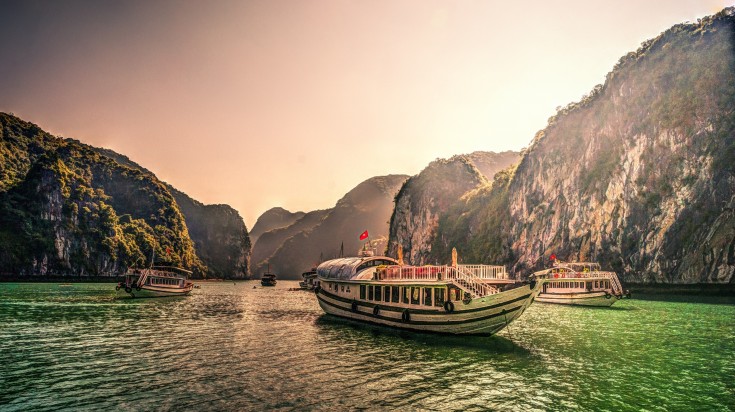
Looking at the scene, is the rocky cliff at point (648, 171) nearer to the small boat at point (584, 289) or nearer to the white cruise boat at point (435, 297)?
the small boat at point (584, 289)

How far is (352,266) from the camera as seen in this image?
3722cm

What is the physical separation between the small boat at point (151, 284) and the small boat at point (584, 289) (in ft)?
191

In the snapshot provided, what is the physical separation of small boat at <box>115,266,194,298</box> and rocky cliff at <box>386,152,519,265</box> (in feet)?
359

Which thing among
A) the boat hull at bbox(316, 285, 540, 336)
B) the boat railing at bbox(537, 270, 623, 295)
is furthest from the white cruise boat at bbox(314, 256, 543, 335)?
the boat railing at bbox(537, 270, 623, 295)

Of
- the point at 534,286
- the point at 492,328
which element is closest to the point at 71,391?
the point at 492,328

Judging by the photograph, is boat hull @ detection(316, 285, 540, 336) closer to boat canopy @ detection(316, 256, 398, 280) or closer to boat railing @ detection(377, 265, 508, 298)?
boat railing @ detection(377, 265, 508, 298)

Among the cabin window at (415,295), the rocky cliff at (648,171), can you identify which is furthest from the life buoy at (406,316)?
the rocky cliff at (648,171)

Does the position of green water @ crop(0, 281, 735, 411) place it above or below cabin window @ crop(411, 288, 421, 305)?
below

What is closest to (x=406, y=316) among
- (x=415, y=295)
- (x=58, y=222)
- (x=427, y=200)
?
(x=415, y=295)

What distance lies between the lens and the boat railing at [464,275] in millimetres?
27422

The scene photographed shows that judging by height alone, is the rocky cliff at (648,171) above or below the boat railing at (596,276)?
above

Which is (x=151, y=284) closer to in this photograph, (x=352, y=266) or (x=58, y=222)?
(x=352, y=266)

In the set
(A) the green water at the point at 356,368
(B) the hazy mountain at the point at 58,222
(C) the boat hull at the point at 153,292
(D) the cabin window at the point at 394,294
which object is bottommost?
(C) the boat hull at the point at 153,292

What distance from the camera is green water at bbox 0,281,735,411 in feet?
48.2
